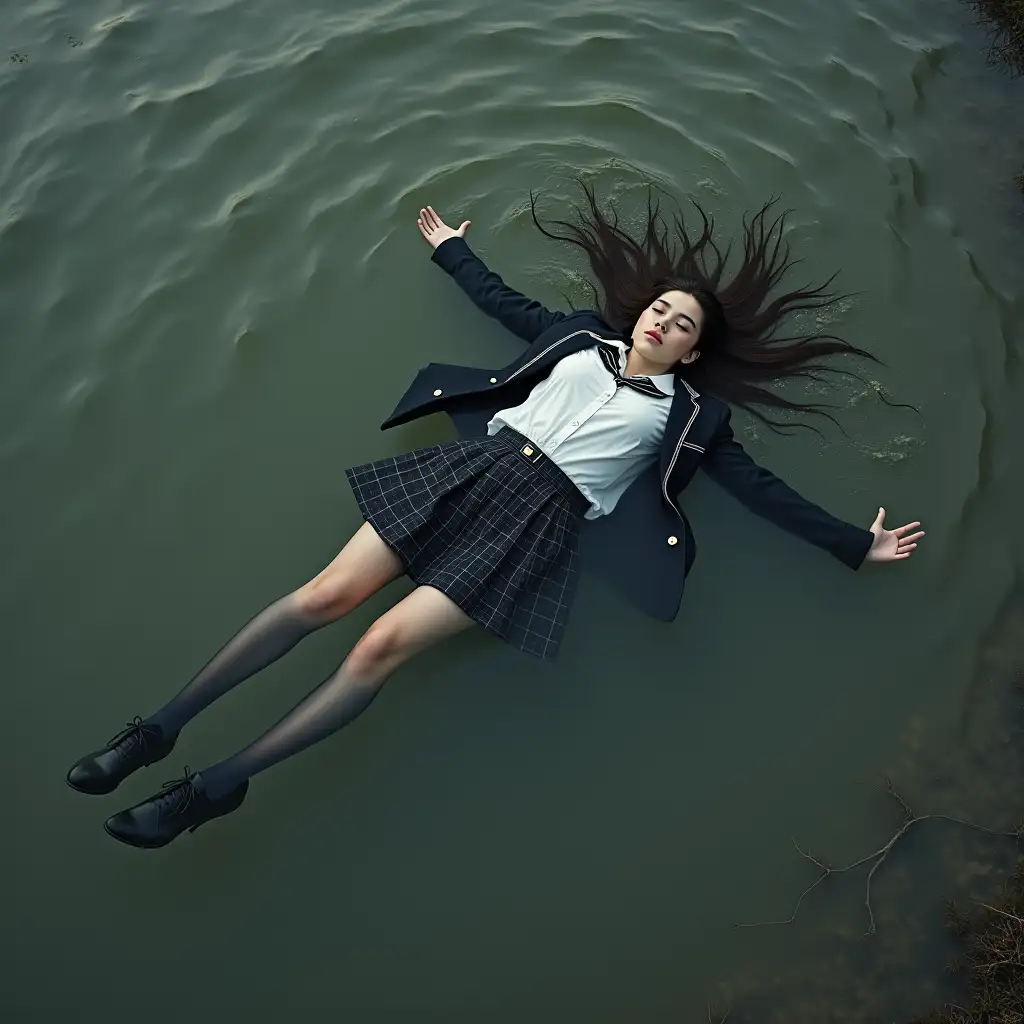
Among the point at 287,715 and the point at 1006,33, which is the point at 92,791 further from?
the point at 1006,33

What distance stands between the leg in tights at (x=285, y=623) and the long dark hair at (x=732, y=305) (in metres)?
1.89

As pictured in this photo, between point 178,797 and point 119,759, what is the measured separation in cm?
32

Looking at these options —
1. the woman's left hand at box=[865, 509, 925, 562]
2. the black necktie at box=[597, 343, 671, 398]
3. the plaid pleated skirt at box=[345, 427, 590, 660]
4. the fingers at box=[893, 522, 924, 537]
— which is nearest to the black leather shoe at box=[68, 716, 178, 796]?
the plaid pleated skirt at box=[345, 427, 590, 660]

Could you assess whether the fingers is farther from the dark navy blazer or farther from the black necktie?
the black necktie

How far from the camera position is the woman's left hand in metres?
4.69

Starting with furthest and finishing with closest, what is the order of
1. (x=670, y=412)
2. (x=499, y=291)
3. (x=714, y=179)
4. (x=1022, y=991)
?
(x=714, y=179) → (x=499, y=291) → (x=670, y=412) → (x=1022, y=991)

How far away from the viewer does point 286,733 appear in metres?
4.02

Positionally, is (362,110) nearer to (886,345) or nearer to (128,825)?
(886,345)

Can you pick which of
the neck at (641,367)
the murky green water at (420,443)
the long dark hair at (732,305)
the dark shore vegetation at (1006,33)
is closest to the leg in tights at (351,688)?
the murky green water at (420,443)

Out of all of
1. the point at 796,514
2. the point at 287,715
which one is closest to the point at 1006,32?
the point at 796,514

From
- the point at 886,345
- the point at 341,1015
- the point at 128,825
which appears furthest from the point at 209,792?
the point at 886,345

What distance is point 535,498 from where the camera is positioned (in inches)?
177

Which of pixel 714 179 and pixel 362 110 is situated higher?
pixel 362 110

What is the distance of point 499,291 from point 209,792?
2.97 metres
